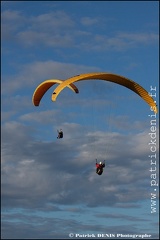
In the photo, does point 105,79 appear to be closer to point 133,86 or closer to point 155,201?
point 133,86

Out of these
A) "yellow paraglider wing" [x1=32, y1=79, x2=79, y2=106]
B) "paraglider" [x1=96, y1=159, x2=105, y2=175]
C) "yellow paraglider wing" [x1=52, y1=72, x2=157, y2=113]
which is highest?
"yellow paraglider wing" [x1=32, y1=79, x2=79, y2=106]

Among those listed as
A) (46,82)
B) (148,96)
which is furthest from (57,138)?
(148,96)

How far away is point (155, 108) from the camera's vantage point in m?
58.3

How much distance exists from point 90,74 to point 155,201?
586 inches

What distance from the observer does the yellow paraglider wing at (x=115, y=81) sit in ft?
184

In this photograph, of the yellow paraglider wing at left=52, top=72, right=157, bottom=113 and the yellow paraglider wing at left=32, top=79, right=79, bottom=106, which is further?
the yellow paraglider wing at left=32, top=79, right=79, bottom=106

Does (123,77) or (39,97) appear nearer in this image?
(123,77)

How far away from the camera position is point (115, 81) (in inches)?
2318

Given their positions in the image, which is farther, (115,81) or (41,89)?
(41,89)

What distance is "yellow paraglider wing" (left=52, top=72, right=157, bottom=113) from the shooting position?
56094 mm

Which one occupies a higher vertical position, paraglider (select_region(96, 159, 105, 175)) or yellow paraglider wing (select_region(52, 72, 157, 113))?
yellow paraglider wing (select_region(52, 72, 157, 113))

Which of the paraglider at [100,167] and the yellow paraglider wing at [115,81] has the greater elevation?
the yellow paraglider wing at [115,81]

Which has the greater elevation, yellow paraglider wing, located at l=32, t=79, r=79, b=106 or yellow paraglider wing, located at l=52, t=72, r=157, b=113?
yellow paraglider wing, located at l=32, t=79, r=79, b=106

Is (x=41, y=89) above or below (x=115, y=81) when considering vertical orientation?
above
